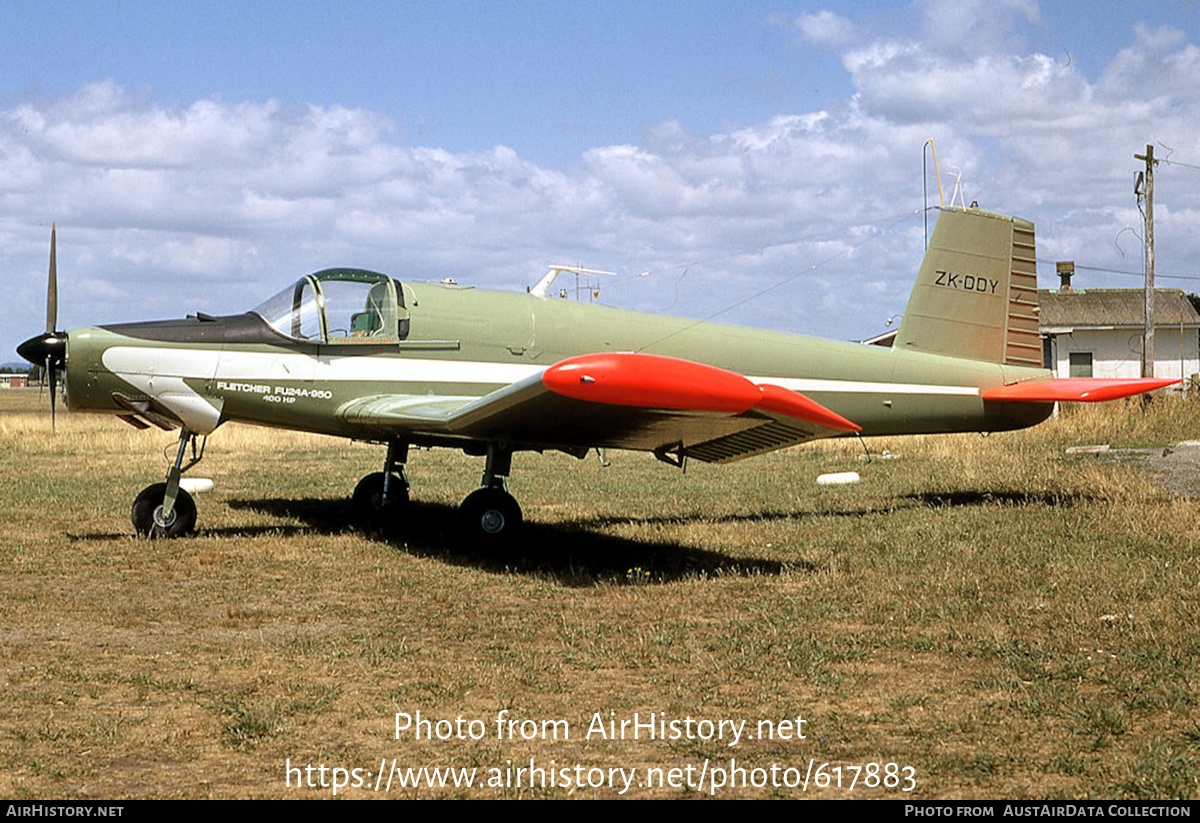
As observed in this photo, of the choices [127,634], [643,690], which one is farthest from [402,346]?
[643,690]

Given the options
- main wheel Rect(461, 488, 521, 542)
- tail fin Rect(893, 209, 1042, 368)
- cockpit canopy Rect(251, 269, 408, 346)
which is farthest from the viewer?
tail fin Rect(893, 209, 1042, 368)

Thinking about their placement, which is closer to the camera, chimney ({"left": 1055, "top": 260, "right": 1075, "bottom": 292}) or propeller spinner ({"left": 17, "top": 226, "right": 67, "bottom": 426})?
propeller spinner ({"left": 17, "top": 226, "right": 67, "bottom": 426})

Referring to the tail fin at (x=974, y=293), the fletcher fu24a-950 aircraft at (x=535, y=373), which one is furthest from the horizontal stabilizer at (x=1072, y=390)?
the tail fin at (x=974, y=293)

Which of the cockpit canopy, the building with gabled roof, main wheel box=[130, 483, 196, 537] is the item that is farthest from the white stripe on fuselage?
the building with gabled roof

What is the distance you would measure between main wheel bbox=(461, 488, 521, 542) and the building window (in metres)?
35.0

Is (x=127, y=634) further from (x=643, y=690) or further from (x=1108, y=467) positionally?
(x=1108, y=467)

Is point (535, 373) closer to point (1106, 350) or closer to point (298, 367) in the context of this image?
point (298, 367)

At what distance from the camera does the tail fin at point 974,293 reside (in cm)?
1285

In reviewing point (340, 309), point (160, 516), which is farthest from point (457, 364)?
point (160, 516)

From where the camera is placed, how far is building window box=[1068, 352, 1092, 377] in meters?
40.2

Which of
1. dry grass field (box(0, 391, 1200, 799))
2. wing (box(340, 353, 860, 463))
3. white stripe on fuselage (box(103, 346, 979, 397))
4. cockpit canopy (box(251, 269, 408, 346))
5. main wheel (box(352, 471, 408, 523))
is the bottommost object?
dry grass field (box(0, 391, 1200, 799))

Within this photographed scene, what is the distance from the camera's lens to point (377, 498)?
12656 millimetres

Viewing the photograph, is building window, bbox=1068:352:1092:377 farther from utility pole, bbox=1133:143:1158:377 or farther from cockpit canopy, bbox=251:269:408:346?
cockpit canopy, bbox=251:269:408:346

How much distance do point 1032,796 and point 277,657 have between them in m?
4.00
